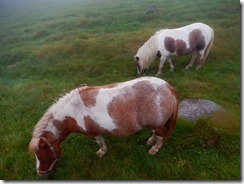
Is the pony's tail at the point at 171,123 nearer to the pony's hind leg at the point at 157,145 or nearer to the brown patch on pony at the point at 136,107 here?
the pony's hind leg at the point at 157,145

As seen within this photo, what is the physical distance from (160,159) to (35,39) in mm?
4175

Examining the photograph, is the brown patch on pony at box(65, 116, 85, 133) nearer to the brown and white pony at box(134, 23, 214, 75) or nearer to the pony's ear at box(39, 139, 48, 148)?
the pony's ear at box(39, 139, 48, 148)

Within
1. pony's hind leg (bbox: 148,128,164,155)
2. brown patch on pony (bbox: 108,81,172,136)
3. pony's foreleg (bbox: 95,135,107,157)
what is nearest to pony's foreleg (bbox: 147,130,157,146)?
pony's hind leg (bbox: 148,128,164,155)

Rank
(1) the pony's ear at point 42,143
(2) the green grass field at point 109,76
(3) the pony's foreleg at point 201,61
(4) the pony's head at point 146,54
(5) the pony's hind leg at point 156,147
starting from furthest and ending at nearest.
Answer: (4) the pony's head at point 146,54, (3) the pony's foreleg at point 201,61, (5) the pony's hind leg at point 156,147, (2) the green grass field at point 109,76, (1) the pony's ear at point 42,143

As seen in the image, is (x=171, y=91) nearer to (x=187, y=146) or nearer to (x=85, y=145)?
(x=187, y=146)

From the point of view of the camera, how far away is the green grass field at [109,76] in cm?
361

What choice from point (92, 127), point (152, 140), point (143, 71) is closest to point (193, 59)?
point (143, 71)

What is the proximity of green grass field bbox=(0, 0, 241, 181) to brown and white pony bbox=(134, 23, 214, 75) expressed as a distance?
202mm

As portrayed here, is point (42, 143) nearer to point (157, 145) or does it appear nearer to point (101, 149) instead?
point (101, 149)

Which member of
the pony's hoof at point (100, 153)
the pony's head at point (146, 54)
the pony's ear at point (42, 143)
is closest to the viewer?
the pony's ear at point (42, 143)

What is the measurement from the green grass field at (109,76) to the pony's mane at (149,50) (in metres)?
0.28

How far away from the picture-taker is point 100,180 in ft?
11.5

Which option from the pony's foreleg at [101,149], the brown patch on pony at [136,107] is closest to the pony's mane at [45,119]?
the brown patch on pony at [136,107]

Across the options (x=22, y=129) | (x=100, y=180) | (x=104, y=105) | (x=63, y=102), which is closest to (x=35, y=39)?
(x=22, y=129)
